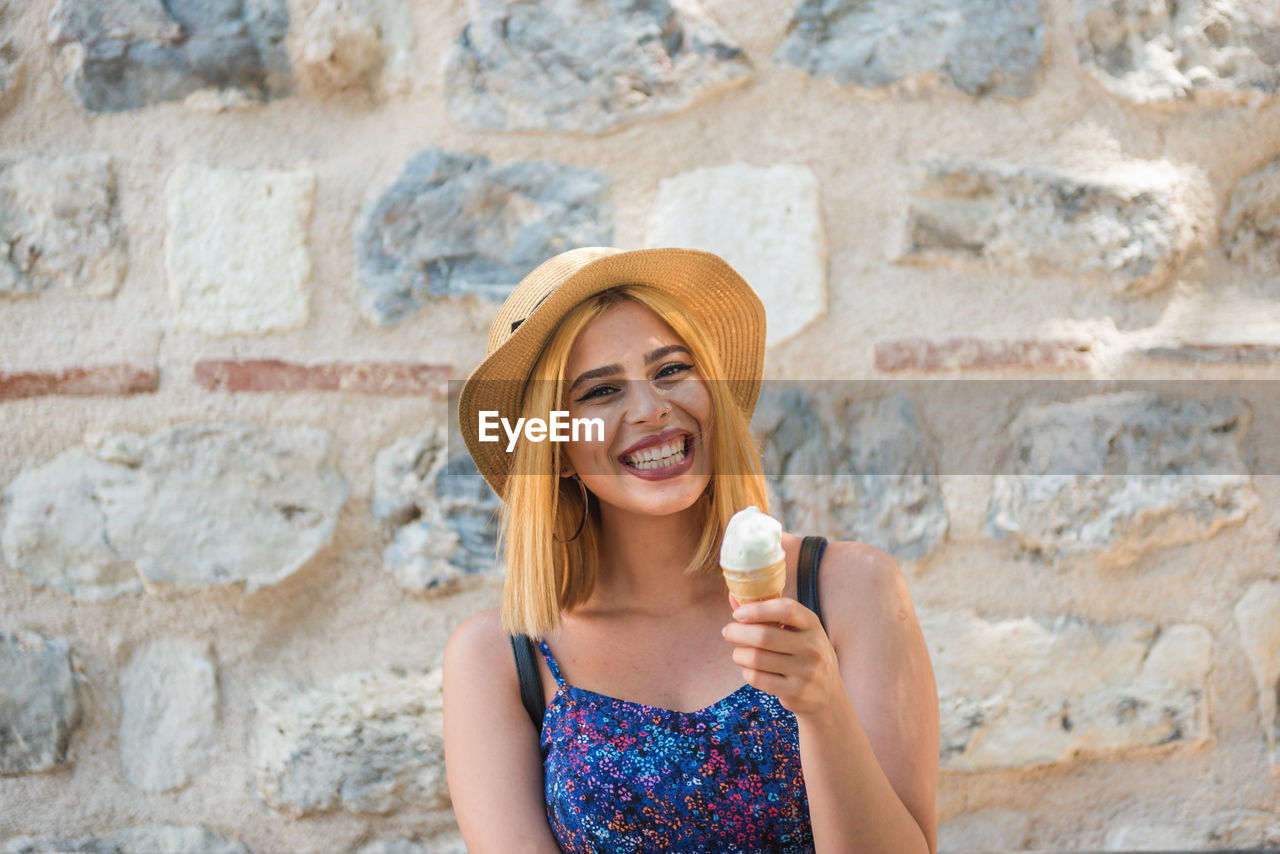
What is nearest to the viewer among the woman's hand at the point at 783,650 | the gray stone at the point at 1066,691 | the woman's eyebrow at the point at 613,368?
the woman's hand at the point at 783,650

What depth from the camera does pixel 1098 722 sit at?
6.70ft

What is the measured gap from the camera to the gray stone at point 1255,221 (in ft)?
6.86

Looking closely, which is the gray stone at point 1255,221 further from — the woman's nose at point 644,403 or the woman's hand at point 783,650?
the woman's hand at point 783,650

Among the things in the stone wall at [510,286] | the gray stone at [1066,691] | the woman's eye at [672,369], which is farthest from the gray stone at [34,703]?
the gray stone at [1066,691]

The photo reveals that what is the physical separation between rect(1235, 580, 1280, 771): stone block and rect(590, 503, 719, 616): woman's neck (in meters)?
0.99

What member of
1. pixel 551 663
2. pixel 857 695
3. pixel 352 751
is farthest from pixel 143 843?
pixel 857 695

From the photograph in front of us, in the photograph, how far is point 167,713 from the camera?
82.0 inches

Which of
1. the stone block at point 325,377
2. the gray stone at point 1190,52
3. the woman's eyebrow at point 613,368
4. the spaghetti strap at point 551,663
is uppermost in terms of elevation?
the gray stone at point 1190,52

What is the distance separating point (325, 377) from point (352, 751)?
0.68m

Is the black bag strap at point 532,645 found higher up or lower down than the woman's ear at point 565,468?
lower down

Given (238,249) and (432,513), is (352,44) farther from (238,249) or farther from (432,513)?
(432,513)

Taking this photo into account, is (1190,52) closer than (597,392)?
No

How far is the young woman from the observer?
164cm

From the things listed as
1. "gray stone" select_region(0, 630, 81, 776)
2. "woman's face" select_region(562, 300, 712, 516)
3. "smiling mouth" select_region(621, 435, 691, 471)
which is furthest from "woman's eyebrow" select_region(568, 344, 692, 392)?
"gray stone" select_region(0, 630, 81, 776)
